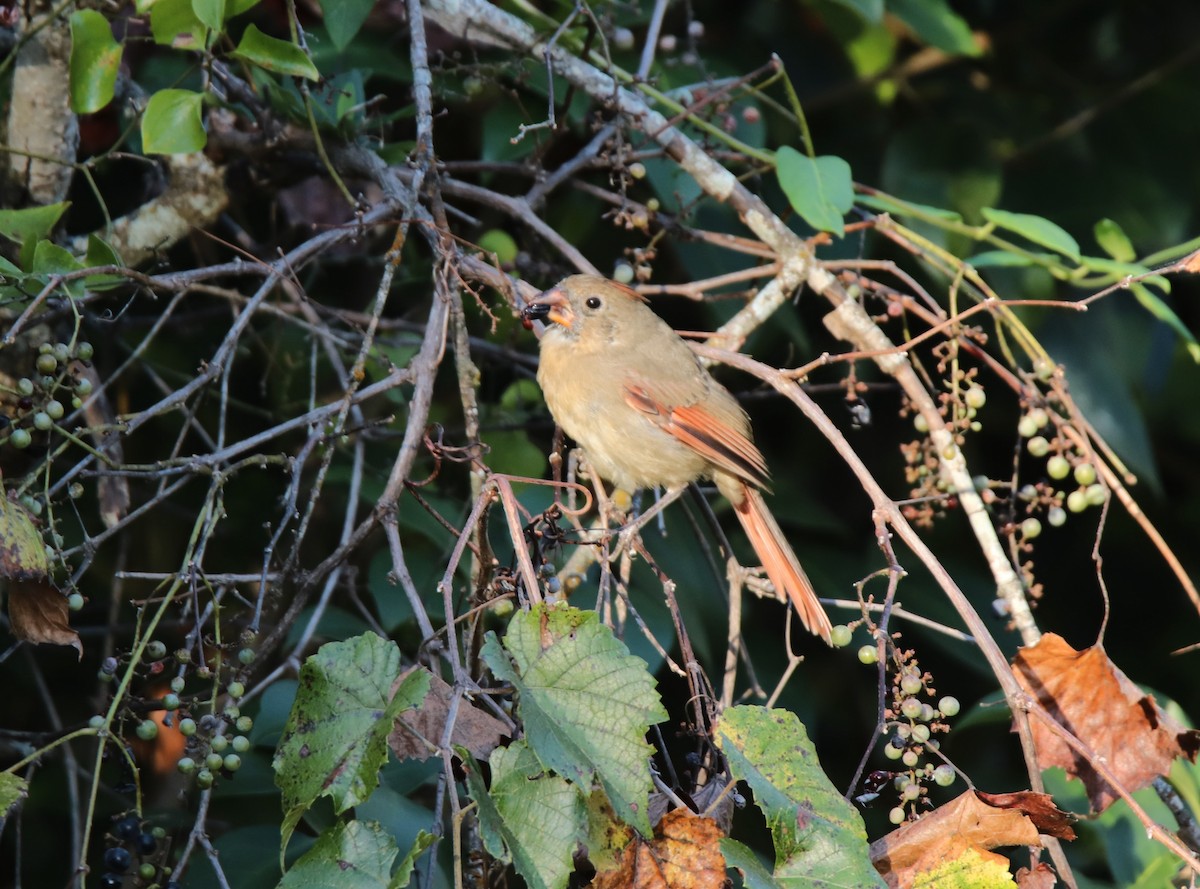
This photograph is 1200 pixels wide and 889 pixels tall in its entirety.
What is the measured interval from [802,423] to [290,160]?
7.25ft

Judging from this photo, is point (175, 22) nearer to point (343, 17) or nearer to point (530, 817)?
point (343, 17)

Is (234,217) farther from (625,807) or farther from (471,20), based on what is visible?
(625,807)

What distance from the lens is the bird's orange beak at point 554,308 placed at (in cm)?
303

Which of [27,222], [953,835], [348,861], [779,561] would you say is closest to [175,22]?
[27,222]

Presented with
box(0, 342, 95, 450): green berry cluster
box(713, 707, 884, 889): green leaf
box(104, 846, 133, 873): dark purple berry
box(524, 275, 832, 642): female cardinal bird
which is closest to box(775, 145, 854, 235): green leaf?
box(524, 275, 832, 642): female cardinal bird

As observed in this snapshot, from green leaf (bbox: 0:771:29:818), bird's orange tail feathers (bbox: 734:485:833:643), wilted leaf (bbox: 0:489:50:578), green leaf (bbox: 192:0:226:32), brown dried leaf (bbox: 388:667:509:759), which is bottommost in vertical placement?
bird's orange tail feathers (bbox: 734:485:833:643)

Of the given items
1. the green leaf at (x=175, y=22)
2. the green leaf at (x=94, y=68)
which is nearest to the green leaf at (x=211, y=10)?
the green leaf at (x=175, y=22)

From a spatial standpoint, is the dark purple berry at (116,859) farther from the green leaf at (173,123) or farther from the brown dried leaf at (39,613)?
the green leaf at (173,123)

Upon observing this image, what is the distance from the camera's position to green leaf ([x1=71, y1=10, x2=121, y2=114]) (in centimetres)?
249

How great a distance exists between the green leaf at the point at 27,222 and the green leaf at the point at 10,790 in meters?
0.98

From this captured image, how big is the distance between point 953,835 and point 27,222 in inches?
76.6

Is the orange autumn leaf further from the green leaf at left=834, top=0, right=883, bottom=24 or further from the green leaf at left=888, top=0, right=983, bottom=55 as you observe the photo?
the green leaf at left=888, top=0, right=983, bottom=55

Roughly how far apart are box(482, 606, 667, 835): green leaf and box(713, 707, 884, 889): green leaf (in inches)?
5.9

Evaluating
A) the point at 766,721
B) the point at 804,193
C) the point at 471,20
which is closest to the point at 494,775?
the point at 766,721
